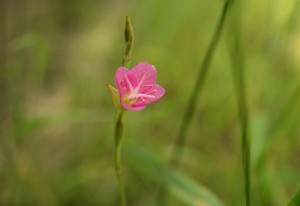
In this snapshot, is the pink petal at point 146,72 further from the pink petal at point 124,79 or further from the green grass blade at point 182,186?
the green grass blade at point 182,186

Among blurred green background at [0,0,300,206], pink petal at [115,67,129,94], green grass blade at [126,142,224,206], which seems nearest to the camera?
pink petal at [115,67,129,94]

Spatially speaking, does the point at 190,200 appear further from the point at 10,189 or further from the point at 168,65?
the point at 168,65

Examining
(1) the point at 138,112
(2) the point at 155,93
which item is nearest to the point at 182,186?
(2) the point at 155,93

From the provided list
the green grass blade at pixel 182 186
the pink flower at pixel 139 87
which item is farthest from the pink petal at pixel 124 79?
the green grass blade at pixel 182 186

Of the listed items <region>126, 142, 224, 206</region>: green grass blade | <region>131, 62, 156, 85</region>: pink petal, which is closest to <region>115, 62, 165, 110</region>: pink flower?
<region>131, 62, 156, 85</region>: pink petal

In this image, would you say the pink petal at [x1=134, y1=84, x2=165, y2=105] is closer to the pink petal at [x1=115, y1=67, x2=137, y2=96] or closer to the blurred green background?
the pink petal at [x1=115, y1=67, x2=137, y2=96]

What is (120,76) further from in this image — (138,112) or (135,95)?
(138,112)
